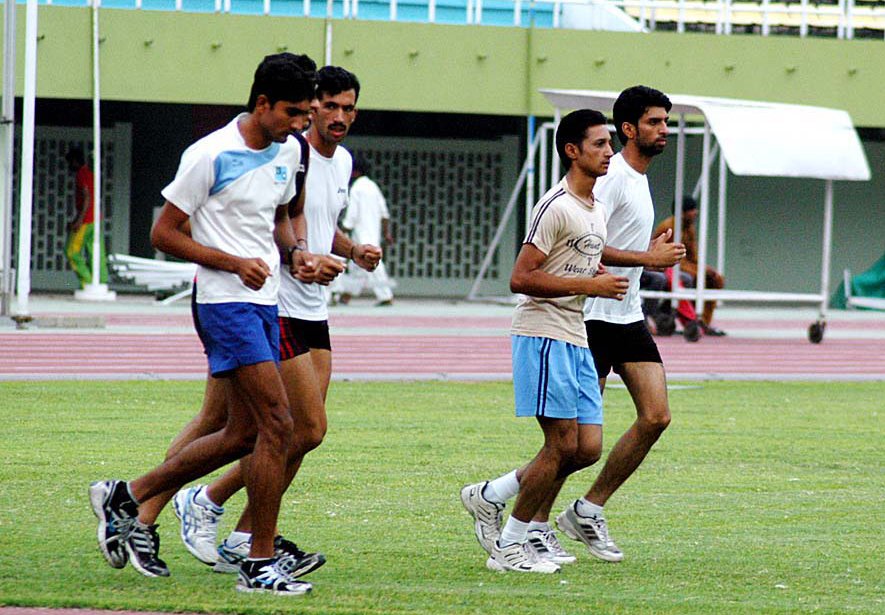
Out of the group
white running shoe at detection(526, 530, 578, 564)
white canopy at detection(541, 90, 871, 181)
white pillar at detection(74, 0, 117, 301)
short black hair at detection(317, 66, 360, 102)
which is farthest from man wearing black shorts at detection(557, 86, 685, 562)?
white pillar at detection(74, 0, 117, 301)

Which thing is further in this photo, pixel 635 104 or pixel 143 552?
pixel 635 104

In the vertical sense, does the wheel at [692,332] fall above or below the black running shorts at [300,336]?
below

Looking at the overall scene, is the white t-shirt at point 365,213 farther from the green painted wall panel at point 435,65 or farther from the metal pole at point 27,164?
the metal pole at point 27,164

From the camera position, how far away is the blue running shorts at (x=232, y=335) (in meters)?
6.05

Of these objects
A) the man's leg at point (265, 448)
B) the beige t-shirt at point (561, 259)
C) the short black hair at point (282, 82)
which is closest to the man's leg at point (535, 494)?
the beige t-shirt at point (561, 259)

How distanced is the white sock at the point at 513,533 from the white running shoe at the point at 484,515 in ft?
0.28

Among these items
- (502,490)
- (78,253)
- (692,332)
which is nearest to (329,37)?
(78,253)

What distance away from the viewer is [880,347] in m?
19.9

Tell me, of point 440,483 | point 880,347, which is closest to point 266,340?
point 440,483

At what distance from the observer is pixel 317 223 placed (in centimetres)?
691

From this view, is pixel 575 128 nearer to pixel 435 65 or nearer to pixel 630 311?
pixel 630 311

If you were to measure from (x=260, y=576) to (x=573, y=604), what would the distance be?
1.14 metres

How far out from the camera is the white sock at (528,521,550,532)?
700 centimetres

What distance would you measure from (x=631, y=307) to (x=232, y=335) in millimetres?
2155
